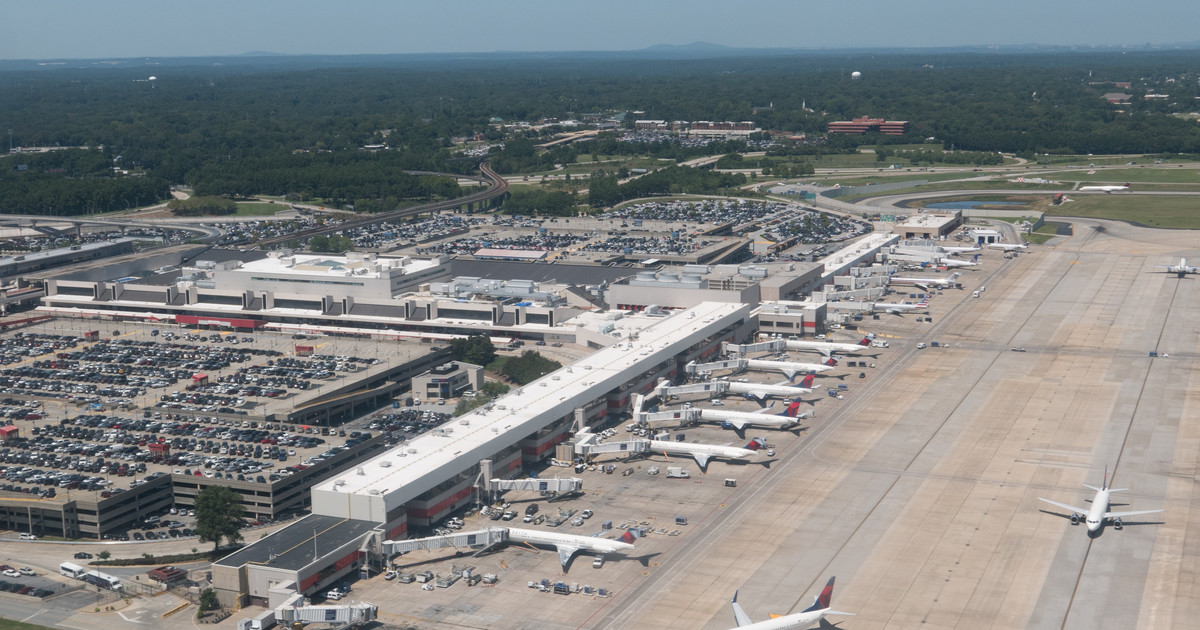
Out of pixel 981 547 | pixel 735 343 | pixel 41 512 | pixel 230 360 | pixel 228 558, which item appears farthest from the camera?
pixel 735 343

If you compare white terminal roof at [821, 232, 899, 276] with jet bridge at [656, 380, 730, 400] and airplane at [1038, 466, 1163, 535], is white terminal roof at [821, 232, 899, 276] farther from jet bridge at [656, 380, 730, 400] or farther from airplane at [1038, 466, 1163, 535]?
airplane at [1038, 466, 1163, 535]

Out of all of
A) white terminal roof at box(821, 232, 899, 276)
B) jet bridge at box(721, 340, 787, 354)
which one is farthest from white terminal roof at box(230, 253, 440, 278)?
white terminal roof at box(821, 232, 899, 276)

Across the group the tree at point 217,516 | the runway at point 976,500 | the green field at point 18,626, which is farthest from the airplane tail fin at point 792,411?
the green field at point 18,626

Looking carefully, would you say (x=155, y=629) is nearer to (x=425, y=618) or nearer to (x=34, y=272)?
(x=425, y=618)

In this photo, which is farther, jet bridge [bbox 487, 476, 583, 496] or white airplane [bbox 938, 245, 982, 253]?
white airplane [bbox 938, 245, 982, 253]

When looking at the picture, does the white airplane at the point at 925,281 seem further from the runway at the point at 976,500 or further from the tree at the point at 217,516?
the tree at the point at 217,516

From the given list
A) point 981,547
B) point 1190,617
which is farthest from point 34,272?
point 1190,617

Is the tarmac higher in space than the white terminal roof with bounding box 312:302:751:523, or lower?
lower
